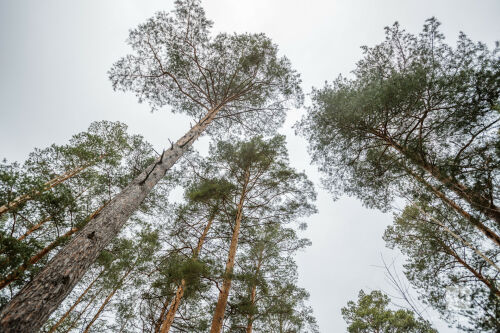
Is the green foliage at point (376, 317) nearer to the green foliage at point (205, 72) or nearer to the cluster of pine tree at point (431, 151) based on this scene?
the cluster of pine tree at point (431, 151)

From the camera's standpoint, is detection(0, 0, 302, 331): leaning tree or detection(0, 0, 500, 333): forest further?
detection(0, 0, 302, 331): leaning tree

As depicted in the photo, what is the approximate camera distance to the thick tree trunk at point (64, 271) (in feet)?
6.04

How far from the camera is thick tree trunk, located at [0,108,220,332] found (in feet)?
6.04

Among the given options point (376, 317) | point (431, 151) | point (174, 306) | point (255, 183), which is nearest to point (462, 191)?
point (431, 151)

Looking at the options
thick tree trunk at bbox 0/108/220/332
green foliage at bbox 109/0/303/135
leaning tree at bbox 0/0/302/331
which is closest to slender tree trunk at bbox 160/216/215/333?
thick tree trunk at bbox 0/108/220/332

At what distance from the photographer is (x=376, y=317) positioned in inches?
421

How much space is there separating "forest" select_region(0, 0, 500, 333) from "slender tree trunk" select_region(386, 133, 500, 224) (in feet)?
0.15

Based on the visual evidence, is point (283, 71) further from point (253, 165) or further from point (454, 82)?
point (454, 82)

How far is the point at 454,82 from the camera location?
15.8 feet

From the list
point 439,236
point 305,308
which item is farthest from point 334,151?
point 305,308

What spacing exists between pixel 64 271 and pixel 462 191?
20.7 feet

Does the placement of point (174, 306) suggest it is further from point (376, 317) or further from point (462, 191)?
point (376, 317)

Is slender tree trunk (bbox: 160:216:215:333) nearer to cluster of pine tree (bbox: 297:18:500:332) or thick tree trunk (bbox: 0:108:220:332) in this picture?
thick tree trunk (bbox: 0:108:220:332)

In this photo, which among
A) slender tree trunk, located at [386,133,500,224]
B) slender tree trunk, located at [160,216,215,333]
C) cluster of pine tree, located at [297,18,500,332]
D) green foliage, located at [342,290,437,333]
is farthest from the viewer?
green foliage, located at [342,290,437,333]
